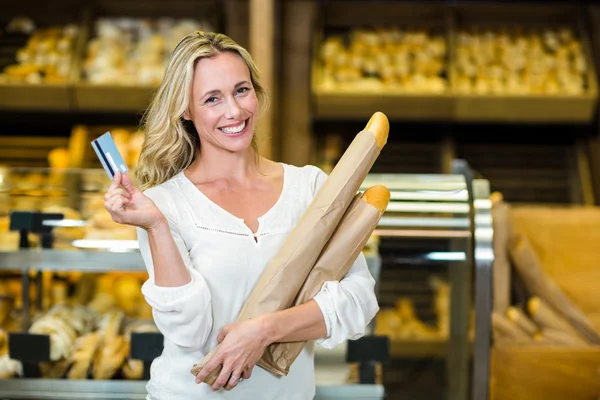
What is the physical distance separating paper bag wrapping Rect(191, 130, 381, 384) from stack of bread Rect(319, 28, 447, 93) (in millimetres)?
2541

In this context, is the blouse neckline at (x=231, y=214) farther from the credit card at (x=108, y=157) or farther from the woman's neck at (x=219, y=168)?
the credit card at (x=108, y=157)

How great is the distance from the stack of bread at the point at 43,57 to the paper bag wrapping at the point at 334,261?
9.15 ft

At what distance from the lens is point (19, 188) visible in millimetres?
2553

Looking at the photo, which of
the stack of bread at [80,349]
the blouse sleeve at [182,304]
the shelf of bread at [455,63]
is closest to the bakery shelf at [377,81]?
the shelf of bread at [455,63]

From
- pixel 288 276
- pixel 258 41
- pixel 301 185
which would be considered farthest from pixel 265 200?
pixel 258 41

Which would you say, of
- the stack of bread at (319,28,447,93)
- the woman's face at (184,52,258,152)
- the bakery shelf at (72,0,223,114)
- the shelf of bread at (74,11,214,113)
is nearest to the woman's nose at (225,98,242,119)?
the woman's face at (184,52,258,152)

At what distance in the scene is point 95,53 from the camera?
406cm

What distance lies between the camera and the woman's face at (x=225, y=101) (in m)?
1.55

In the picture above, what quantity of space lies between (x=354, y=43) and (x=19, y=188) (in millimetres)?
2236

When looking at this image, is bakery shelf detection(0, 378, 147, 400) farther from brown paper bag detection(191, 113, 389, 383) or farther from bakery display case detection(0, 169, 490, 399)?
brown paper bag detection(191, 113, 389, 383)

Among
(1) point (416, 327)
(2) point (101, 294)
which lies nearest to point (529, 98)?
(1) point (416, 327)

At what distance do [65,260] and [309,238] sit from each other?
103cm

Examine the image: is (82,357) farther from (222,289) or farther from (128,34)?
(128,34)

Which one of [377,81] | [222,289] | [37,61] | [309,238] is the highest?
[37,61]
